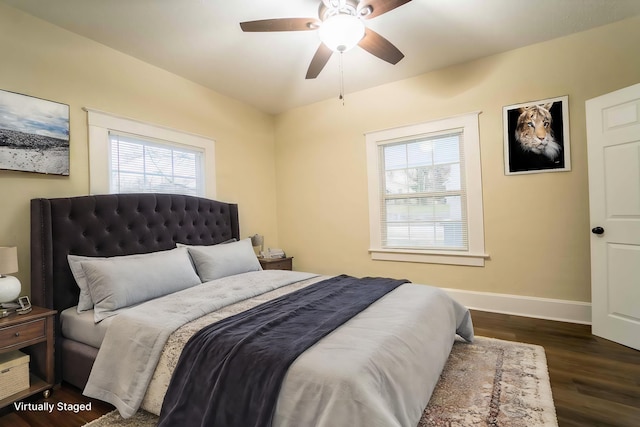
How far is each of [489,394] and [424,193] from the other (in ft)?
7.79

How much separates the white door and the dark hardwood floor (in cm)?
23

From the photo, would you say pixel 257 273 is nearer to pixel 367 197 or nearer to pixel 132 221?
pixel 132 221

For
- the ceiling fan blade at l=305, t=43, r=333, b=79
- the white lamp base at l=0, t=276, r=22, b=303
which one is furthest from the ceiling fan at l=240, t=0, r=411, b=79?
the white lamp base at l=0, t=276, r=22, b=303

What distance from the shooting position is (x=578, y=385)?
1.98 meters

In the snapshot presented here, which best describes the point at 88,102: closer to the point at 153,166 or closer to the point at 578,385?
the point at 153,166

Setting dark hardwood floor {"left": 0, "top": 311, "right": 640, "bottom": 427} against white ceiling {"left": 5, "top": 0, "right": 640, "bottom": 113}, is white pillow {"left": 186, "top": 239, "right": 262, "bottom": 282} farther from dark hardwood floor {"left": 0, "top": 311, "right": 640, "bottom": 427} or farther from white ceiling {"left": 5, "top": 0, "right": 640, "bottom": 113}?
white ceiling {"left": 5, "top": 0, "right": 640, "bottom": 113}

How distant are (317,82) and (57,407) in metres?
3.68

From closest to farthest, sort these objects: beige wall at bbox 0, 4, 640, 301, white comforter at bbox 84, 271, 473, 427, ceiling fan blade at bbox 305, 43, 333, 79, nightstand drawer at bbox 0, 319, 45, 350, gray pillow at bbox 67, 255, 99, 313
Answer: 1. white comforter at bbox 84, 271, 473, 427
2. nightstand drawer at bbox 0, 319, 45, 350
3. gray pillow at bbox 67, 255, 99, 313
4. ceiling fan blade at bbox 305, 43, 333, 79
5. beige wall at bbox 0, 4, 640, 301

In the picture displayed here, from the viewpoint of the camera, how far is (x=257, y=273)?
3.09 metres

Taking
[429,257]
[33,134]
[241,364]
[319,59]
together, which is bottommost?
[241,364]

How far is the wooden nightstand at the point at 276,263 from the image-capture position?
4.03 metres

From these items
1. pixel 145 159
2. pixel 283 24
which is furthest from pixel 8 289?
pixel 283 24

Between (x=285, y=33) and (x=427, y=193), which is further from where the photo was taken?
(x=427, y=193)

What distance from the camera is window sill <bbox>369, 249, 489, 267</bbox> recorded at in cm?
348
